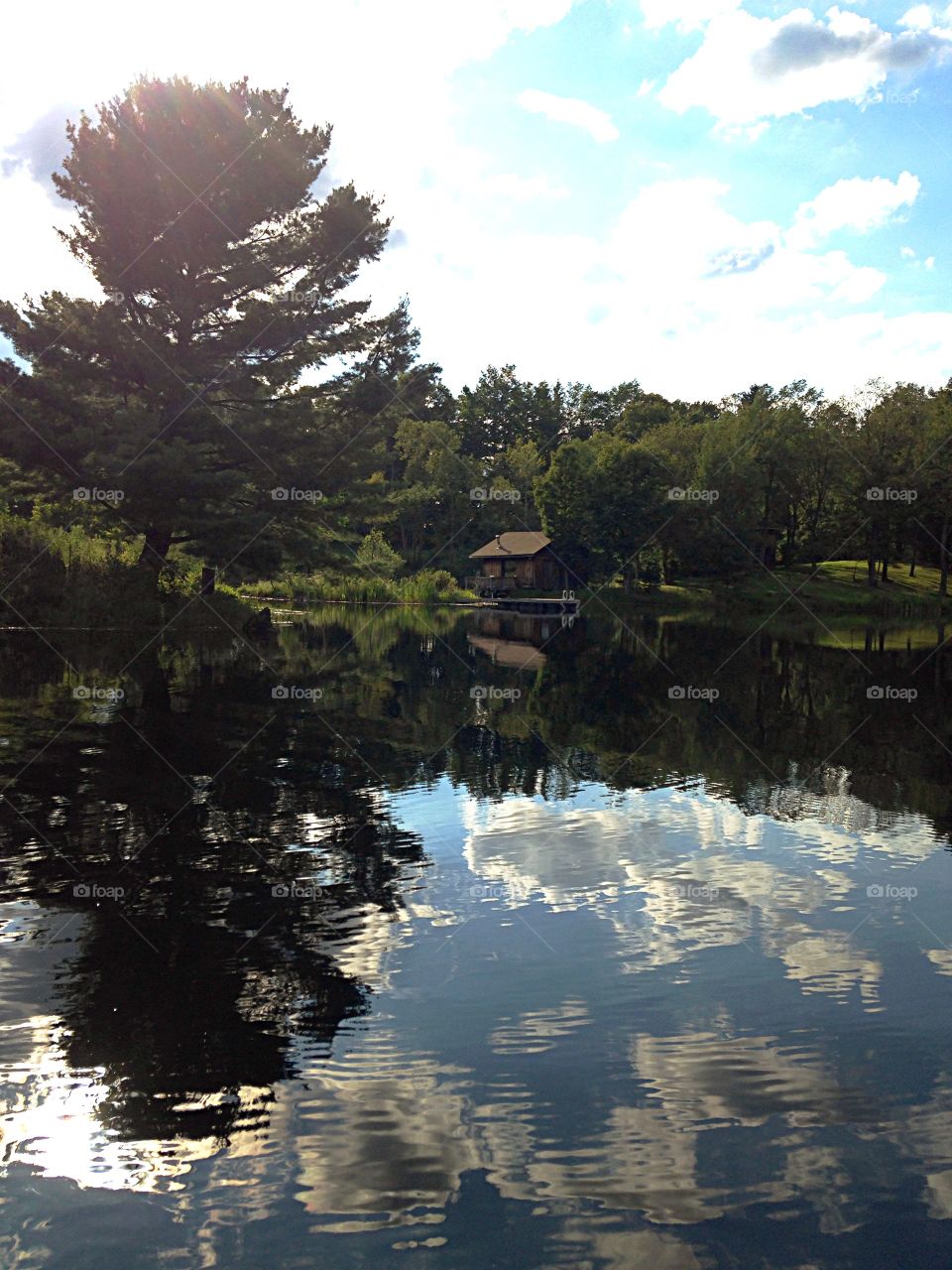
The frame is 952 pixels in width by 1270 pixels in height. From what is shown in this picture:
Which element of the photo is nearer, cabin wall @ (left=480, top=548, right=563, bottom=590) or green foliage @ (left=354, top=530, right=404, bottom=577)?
→ green foliage @ (left=354, top=530, right=404, bottom=577)

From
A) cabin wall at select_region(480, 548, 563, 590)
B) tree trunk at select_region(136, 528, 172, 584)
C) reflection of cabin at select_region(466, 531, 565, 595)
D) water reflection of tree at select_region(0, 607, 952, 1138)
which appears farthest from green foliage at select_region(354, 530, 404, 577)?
water reflection of tree at select_region(0, 607, 952, 1138)

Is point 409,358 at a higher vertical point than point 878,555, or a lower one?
higher

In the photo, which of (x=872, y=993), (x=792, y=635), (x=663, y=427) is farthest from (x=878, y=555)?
(x=872, y=993)

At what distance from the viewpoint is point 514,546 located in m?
88.1

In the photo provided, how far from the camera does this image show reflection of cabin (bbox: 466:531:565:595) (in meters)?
85.6

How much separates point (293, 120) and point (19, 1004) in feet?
133

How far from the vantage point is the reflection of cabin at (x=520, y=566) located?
85.6 m

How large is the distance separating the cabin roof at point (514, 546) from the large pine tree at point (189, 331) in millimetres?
48971

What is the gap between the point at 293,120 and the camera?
3894cm

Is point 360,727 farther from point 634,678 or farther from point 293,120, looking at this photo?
point 293,120

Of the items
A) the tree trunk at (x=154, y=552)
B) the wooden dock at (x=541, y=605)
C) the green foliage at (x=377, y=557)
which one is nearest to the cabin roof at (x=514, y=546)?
the green foliage at (x=377, y=557)

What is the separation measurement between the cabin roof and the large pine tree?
1928 inches

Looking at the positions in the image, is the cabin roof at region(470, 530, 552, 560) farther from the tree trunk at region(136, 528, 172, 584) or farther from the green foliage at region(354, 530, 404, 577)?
the tree trunk at region(136, 528, 172, 584)

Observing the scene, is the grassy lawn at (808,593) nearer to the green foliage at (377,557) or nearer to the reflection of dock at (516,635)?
the reflection of dock at (516,635)
